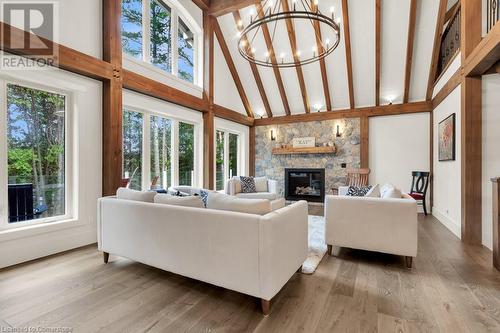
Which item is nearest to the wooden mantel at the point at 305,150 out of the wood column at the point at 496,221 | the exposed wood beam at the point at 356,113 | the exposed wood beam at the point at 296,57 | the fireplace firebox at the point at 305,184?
the fireplace firebox at the point at 305,184

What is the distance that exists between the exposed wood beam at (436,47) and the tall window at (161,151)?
17.7ft

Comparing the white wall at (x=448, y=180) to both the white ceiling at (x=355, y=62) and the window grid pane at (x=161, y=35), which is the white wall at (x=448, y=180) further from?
the window grid pane at (x=161, y=35)

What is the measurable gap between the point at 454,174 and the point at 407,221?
230 cm

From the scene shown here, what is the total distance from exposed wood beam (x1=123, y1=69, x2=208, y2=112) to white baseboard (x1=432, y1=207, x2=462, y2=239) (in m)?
5.24

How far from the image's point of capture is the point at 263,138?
7852 millimetres

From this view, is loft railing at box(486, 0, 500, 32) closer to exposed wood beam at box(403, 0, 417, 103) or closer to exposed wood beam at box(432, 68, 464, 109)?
exposed wood beam at box(432, 68, 464, 109)

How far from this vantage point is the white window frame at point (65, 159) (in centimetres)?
276

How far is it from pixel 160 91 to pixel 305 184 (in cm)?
475

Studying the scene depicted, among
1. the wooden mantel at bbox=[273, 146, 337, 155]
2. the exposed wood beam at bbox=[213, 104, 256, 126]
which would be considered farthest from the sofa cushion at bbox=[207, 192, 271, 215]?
the wooden mantel at bbox=[273, 146, 337, 155]

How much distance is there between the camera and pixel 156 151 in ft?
15.5

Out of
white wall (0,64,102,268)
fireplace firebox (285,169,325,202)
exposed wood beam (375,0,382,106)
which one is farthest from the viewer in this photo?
fireplace firebox (285,169,325,202)

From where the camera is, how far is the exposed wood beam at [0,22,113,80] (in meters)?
2.63

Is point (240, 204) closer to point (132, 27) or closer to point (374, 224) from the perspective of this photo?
point (374, 224)

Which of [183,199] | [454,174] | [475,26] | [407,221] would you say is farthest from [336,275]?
[475,26]
